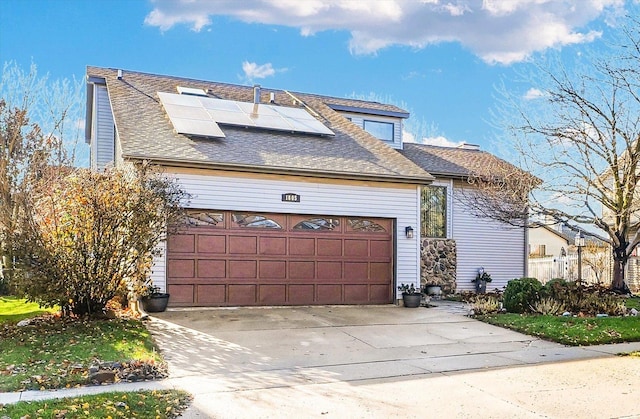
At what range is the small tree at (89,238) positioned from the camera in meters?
8.86

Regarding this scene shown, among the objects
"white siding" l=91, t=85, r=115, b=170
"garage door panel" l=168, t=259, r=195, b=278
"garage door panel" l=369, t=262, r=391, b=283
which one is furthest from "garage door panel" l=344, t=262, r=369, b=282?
"white siding" l=91, t=85, r=115, b=170

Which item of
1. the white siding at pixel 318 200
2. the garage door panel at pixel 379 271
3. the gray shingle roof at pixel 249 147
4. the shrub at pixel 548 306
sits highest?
the gray shingle roof at pixel 249 147

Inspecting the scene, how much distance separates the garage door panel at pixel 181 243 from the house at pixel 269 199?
0.09 feet

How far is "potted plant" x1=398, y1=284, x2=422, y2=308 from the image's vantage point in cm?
1285

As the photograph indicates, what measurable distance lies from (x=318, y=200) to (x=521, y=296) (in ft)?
Answer: 15.7

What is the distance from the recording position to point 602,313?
1145 cm

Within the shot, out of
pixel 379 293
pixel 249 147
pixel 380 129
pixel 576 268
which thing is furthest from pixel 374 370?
pixel 576 268

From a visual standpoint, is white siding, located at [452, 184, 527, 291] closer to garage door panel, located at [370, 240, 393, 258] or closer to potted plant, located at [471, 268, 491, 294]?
potted plant, located at [471, 268, 491, 294]

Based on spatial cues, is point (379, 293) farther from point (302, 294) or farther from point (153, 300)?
point (153, 300)

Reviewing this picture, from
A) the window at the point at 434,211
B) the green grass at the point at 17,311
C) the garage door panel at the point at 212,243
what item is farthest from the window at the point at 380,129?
the green grass at the point at 17,311

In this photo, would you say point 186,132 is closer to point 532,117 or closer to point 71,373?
point 71,373

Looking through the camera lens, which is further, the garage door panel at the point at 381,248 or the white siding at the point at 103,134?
the white siding at the point at 103,134

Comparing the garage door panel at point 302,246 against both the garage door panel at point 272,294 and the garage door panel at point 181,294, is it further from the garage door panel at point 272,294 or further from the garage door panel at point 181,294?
the garage door panel at point 181,294

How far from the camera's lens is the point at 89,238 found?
911 centimetres
